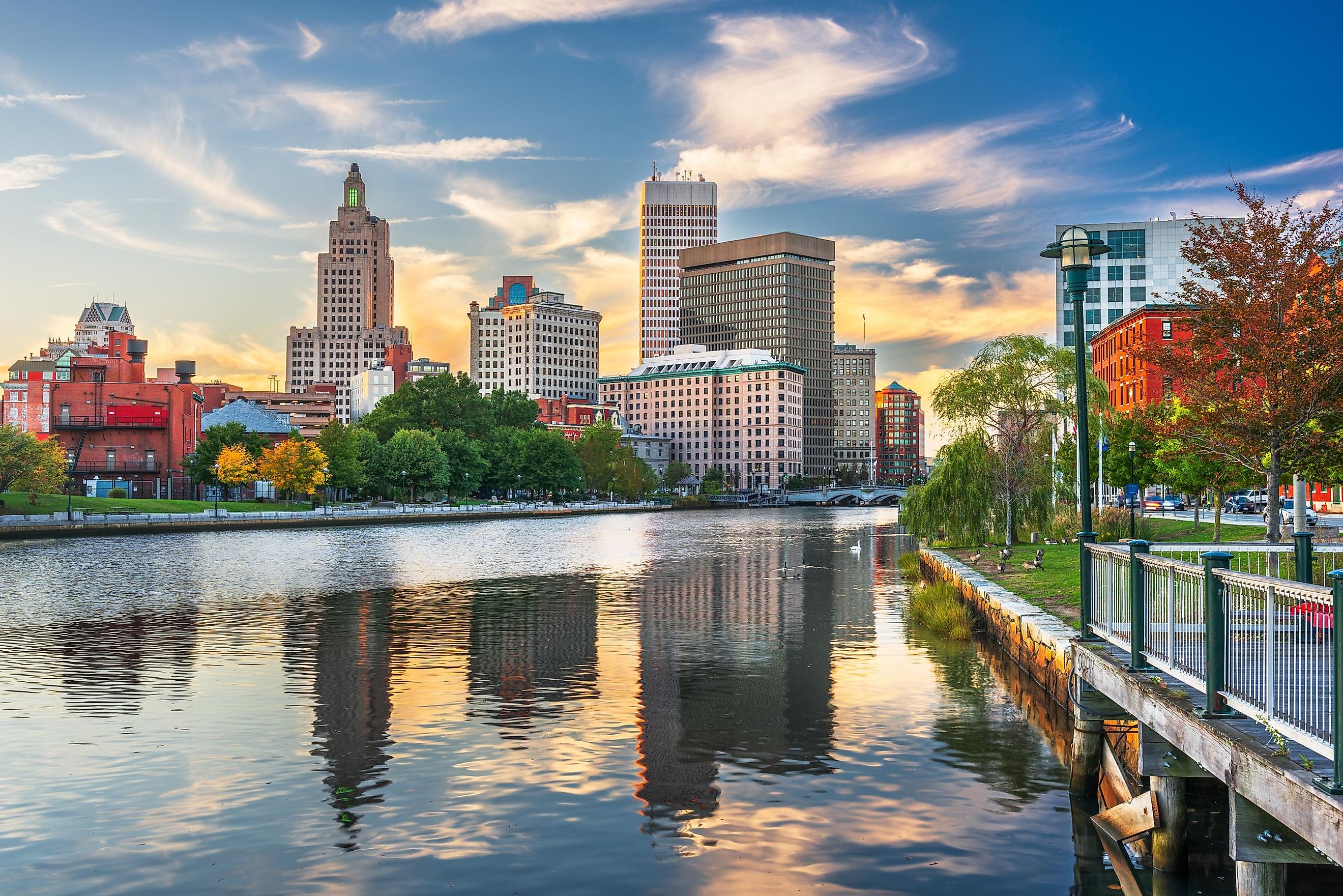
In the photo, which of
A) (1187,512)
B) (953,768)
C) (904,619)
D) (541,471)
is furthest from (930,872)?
(541,471)

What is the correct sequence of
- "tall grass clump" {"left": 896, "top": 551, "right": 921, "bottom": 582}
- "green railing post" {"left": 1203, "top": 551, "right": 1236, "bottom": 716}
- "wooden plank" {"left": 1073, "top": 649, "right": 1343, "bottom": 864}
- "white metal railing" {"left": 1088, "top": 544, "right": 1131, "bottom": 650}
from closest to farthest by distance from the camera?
"wooden plank" {"left": 1073, "top": 649, "right": 1343, "bottom": 864}
"green railing post" {"left": 1203, "top": 551, "right": 1236, "bottom": 716}
"white metal railing" {"left": 1088, "top": 544, "right": 1131, "bottom": 650}
"tall grass clump" {"left": 896, "top": 551, "right": 921, "bottom": 582}

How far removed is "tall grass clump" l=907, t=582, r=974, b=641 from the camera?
28984mm

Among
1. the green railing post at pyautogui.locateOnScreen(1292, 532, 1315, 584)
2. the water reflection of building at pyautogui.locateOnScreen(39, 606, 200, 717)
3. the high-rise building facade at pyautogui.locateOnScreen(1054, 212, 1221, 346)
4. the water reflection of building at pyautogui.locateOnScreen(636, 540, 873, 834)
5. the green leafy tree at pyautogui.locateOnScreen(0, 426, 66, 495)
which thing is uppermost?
the high-rise building facade at pyautogui.locateOnScreen(1054, 212, 1221, 346)

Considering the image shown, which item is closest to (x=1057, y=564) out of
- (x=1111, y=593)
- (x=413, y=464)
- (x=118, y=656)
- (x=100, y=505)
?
(x=1111, y=593)

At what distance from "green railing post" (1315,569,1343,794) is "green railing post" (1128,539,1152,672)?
519cm

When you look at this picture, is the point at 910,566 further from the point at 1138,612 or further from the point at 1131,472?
the point at 1138,612

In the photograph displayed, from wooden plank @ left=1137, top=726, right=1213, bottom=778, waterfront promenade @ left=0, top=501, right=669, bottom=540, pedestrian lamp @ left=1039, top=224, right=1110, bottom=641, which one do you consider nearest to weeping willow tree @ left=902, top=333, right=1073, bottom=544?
pedestrian lamp @ left=1039, top=224, right=1110, bottom=641

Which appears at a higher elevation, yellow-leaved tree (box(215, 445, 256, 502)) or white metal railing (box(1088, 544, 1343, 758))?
yellow-leaved tree (box(215, 445, 256, 502))

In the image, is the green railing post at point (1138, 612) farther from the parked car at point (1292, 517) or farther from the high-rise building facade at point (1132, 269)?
the high-rise building facade at point (1132, 269)

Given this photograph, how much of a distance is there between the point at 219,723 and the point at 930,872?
1221 cm

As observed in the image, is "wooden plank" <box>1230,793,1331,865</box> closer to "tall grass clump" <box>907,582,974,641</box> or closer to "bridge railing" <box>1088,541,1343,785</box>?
"bridge railing" <box>1088,541,1343,785</box>

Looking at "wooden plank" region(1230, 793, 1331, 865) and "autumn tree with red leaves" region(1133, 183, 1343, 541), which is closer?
"wooden plank" region(1230, 793, 1331, 865)

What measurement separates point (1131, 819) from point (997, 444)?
3745 centimetres

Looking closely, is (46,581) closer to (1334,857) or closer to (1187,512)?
(1334,857)
